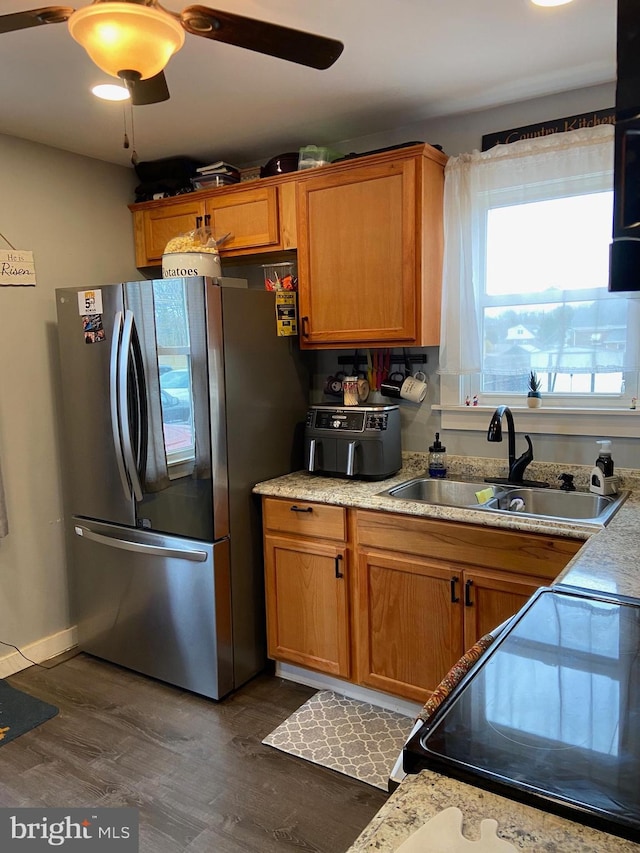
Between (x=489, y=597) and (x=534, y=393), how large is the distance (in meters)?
0.91

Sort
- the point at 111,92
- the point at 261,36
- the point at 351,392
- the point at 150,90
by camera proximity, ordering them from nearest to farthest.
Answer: the point at 261,36
the point at 150,90
the point at 111,92
the point at 351,392

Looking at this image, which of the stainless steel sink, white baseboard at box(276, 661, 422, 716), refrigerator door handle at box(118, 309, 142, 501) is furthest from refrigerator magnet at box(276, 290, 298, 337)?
white baseboard at box(276, 661, 422, 716)

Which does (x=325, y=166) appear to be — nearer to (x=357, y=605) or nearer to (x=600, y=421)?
(x=600, y=421)

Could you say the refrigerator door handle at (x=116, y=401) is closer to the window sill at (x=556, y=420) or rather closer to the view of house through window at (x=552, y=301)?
the window sill at (x=556, y=420)

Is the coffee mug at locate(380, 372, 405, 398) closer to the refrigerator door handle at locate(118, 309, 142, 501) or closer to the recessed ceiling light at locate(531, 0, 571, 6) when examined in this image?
the refrigerator door handle at locate(118, 309, 142, 501)

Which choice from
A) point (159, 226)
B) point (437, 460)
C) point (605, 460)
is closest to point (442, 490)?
point (437, 460)

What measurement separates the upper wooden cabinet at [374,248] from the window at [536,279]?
12 cm

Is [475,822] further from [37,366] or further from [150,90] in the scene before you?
[37,366]

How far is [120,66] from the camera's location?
1.32 metres

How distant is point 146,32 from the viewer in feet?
4.16

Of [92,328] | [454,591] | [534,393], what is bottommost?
[454,591]

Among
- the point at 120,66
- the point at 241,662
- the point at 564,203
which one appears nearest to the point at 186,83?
the point at 120,66

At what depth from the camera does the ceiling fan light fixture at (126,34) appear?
1229 mm

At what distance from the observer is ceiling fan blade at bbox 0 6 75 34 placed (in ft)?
4.25
